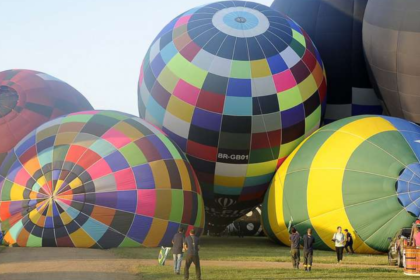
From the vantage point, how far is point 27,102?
19.1 metres

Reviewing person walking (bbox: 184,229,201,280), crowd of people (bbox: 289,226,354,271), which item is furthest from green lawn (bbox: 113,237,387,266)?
person walking (bbox: 184,229,201,280)

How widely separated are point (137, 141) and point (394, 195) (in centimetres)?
583

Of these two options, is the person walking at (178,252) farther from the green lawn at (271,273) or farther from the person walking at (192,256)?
the person walking at (192,256)

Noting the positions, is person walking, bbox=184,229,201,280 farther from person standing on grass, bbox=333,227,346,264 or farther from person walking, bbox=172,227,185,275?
person standing on grass, bbox=333,227,346,264

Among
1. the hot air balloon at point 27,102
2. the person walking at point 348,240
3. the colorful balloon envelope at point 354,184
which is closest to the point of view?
the colorful balloon envelope at point 354,184

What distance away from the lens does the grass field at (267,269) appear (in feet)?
31.5

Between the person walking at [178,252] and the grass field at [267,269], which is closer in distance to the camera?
the grass field at [267,269]

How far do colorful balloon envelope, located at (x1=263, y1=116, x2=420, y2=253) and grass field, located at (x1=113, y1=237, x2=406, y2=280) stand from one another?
635 mm

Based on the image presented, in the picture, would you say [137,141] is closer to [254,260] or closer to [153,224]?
[153,224]

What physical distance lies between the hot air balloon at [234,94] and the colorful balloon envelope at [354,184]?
865 millimetres

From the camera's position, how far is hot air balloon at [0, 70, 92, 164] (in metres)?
18.6

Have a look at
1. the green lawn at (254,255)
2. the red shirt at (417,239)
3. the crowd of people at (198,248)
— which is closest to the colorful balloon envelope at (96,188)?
the green lawn at (254,255)

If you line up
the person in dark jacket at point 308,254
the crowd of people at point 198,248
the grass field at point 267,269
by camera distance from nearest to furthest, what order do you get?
1. the crowd of people at point 198,248
2. the grass field at point 267,269
3. the person in dark jacket at point 308,254

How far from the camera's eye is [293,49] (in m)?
16.1
